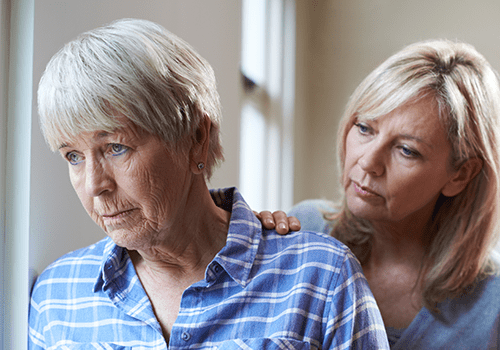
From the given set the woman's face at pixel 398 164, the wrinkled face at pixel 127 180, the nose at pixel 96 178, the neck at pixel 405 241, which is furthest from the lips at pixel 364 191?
the nose at pixel 96 178

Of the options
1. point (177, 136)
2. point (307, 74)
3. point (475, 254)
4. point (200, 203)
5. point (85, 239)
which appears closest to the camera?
point (177, 136)

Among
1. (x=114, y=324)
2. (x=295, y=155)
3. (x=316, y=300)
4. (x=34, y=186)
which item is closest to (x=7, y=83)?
(x=34, y=186)

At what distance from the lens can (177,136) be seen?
73 centimetres

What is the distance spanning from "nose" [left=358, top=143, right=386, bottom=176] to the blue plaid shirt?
0.80 ft

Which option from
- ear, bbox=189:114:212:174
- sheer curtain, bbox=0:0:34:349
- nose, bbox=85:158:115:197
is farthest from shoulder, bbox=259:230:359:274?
sheer curtain, bbox=0:0:34:349

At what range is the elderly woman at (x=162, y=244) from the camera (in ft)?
2.27

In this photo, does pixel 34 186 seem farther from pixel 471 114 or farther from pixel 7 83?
pixel 471 114

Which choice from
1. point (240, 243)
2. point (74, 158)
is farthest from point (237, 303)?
point (74, 158)

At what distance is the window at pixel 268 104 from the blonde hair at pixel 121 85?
1.65 feet

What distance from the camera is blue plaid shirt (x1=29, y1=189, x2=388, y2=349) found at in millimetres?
763

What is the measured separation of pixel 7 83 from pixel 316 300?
597mm

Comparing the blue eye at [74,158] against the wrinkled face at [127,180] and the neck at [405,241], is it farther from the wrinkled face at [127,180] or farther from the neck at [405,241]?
the neck at [405,241]

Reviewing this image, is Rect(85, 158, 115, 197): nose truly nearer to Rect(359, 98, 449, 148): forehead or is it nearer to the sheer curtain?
the sheer curtain

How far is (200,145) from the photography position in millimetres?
794
